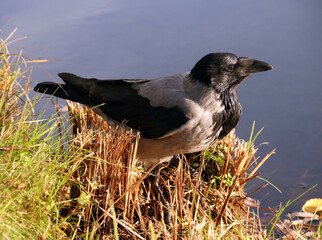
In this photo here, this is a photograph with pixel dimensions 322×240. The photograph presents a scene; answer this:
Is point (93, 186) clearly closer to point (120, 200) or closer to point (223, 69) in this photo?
point (120, 200)

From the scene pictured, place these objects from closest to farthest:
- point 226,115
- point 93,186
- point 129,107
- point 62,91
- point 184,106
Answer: point 93,186 → point 184,106 → point 226,115 → point 129,107 → point 62,91

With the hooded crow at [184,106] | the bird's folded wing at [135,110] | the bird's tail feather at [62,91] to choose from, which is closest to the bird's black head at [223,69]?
the hooded crow at [184,106]

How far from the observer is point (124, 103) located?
3344mm

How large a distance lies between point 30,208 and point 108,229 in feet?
1.91

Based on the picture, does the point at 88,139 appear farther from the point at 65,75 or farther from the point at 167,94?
the point at 65,75

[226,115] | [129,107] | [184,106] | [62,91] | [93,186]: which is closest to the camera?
[93,186]

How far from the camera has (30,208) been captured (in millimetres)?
2330

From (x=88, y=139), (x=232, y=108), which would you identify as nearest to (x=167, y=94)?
(x=232, y=108)

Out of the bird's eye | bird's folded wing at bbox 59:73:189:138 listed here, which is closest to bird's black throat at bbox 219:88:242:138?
the bird's eye

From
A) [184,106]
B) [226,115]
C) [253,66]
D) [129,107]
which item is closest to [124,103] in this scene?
[129,107]

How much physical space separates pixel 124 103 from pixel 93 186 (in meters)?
0.92

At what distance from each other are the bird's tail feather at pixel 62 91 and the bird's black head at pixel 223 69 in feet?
3.11

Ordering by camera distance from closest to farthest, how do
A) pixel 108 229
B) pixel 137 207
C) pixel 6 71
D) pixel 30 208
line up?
pixel 30 208, pixel 108 229, pixel 137 207, pixel 6 71

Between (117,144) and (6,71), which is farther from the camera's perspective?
(6,71)
